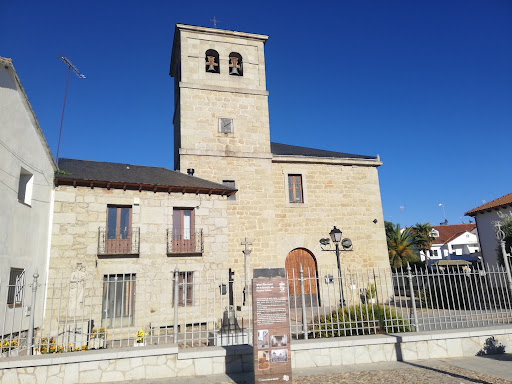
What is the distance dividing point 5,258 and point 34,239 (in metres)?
1.84

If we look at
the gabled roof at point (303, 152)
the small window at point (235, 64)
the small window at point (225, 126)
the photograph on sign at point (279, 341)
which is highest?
the small window at point (235, 64)

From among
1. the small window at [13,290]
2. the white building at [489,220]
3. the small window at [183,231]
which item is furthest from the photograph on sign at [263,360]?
the white building at [489,220]

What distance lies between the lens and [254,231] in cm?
1638

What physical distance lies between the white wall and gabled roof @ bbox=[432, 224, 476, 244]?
24.7 m

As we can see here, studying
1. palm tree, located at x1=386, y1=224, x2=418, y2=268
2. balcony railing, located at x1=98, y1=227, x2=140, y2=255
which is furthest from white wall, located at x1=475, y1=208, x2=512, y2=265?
balcony railing, located at x1=98, y1=227, x2=140, y2=255

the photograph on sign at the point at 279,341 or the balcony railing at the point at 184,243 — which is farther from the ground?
the balcony railing at the point at 184,243

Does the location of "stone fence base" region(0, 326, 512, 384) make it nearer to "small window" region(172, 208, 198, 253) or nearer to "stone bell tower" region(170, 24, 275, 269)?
"small window" region(172, 208, 198, 253)

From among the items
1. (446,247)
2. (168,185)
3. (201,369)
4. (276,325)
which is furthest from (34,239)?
(446,247)

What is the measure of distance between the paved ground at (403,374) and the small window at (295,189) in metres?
11.1

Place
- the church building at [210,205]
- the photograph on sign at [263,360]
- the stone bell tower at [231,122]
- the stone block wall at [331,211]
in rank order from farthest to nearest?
the stone block wall at [331,211] → the stone bell tower at [231,122] → the church building at [210,205] → the photograph on sign at [263,360]

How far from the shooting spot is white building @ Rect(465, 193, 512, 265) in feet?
74.1

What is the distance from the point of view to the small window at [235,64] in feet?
61.1

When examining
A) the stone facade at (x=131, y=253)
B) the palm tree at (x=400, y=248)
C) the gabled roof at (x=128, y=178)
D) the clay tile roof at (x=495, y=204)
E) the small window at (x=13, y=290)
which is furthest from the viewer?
the palm tree at (x=400, y=248)

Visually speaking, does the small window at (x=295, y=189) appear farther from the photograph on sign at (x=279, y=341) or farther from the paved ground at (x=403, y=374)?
the photograph on sign at (x=279, y=341)
